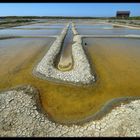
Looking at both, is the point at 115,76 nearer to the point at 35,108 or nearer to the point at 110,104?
the point at 110,104

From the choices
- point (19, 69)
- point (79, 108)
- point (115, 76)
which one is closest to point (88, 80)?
point (115, 76)

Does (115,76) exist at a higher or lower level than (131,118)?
lower

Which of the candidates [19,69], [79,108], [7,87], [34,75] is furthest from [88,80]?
[19,69]

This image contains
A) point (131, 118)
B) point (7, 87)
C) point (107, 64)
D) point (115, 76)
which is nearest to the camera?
point (131, 118)

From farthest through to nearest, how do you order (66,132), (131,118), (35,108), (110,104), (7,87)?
(7,87), (110,104), (35,108), (131,118), (66,132)

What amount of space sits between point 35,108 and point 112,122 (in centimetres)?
294

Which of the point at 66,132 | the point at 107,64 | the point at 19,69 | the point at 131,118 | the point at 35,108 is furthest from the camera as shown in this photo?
the point at 107,64

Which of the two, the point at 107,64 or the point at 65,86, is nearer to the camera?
the point at 65,86

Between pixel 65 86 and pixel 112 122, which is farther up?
pixel 112 122

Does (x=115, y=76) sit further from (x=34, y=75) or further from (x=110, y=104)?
(x=34, y=75)

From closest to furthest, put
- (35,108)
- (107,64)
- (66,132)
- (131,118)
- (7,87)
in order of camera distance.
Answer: (66,132), (131,118), (35,108), (7,87), (107,64)

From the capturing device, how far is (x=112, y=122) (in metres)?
5.94

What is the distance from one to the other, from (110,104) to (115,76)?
357cm

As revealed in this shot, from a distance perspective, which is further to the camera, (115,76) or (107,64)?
(107,64)
